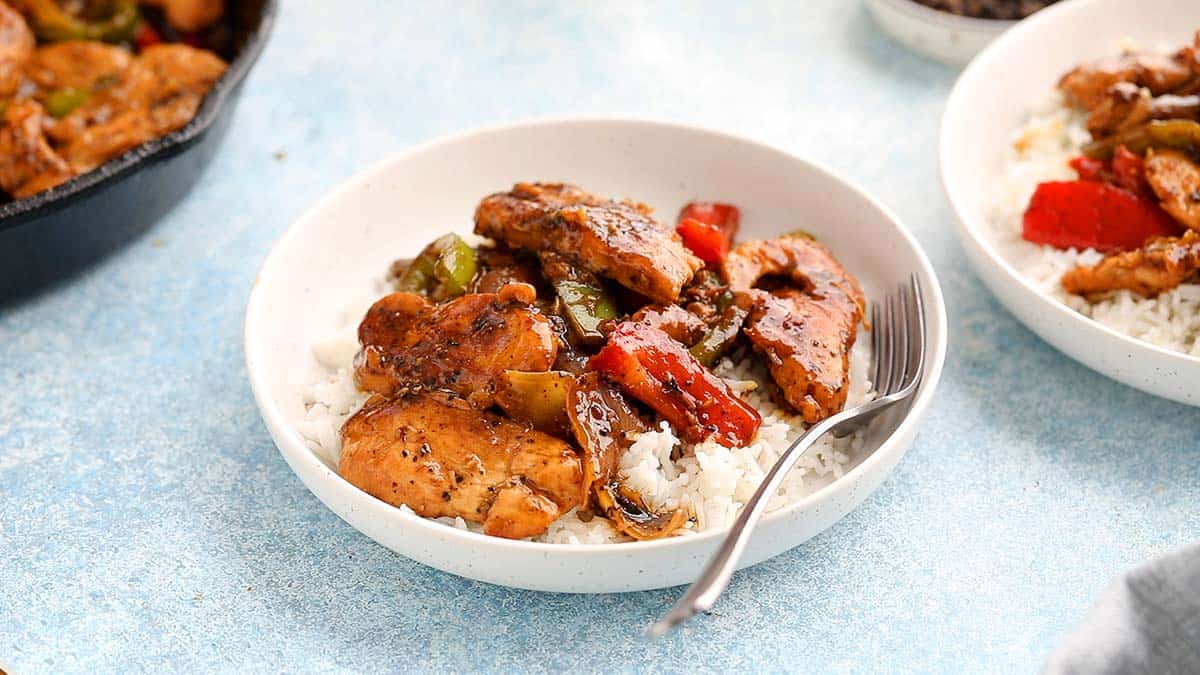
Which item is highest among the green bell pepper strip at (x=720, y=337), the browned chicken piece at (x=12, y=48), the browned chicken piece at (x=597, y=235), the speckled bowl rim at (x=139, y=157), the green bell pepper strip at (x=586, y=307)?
the browned chicken piece at (x=597, y=235)

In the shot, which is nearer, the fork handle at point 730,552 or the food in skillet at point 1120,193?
the fork handle at point 730,552

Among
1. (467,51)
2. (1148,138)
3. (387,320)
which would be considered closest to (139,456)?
(387,320)

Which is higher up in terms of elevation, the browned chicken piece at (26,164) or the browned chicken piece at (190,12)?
the browned chicken piece at (190,12)

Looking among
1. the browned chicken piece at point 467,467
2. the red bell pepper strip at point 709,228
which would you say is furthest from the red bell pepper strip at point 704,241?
the browned chicken piece at point 467,467

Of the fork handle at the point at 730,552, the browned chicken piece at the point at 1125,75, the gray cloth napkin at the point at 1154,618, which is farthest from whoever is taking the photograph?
the browned chicken piece at the point at 1125,75

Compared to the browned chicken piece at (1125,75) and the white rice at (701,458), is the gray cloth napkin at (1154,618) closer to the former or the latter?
the white rice at (701,458)

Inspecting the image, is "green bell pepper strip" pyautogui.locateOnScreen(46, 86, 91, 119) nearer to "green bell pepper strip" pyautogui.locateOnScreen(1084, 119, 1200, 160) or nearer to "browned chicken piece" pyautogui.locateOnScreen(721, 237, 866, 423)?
"browned chicken piece" pyautogui.locateOnScreen(721, 237, 866, 423)

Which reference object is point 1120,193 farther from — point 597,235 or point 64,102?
point 64,102
